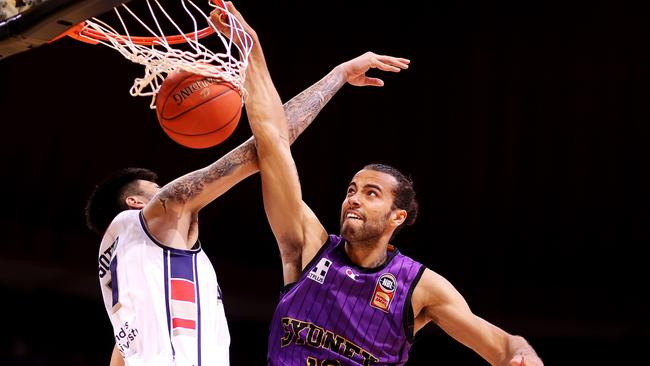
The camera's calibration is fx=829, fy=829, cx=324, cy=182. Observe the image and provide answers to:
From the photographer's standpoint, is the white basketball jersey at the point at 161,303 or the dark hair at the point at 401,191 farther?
the dark hair at the point at 401,191

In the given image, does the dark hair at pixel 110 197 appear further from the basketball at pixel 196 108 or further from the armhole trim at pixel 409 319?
the armhole trim at pixel 409 319

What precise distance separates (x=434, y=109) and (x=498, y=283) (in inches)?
72.5

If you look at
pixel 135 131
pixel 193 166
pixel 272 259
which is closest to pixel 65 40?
pixel 135 131

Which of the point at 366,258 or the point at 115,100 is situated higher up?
the point at 115,100

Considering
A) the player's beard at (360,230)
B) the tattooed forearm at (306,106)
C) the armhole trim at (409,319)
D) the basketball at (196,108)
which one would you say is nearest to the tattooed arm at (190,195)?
the basketball at (196,108)

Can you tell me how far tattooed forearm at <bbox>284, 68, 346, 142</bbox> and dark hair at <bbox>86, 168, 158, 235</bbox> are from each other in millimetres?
689

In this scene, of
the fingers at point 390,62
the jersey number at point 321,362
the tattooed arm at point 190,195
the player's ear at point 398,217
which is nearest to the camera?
the tattooed arm at point 190,195

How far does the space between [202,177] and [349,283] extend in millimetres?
844

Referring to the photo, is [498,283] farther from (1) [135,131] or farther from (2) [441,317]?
(2) [441,317]

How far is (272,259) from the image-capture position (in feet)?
26.7

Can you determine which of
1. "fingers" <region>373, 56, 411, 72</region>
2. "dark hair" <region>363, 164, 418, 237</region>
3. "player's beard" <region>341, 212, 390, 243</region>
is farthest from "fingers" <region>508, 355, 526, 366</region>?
"fingers" <region>373, 56, 411, 72</region>

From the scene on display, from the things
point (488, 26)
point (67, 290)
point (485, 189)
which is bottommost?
point (67, 290)

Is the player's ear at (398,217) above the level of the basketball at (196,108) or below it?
below

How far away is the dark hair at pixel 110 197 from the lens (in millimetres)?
3377
